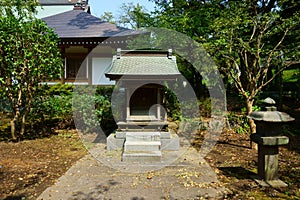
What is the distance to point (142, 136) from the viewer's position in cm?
700

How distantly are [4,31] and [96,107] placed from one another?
373cm

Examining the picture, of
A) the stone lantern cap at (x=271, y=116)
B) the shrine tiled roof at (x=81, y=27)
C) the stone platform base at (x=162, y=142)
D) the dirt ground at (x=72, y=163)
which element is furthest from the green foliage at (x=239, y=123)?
the shrine tiled roof at (x=81, y=27)

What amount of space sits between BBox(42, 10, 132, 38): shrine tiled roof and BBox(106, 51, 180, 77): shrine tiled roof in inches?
190

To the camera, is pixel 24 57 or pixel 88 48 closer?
pixel 24 57

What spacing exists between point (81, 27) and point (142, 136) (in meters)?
8.51

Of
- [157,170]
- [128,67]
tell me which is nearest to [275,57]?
[128,67]

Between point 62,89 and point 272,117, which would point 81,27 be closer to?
point 62,89

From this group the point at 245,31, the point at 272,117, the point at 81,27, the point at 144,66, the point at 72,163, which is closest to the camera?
the point at 272,117

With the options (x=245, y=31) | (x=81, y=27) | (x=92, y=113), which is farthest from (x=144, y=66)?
(x=81, y=27)

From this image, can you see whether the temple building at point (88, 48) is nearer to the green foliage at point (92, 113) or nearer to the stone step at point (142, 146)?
the green foliage at point (92, 113)

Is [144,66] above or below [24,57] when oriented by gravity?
below

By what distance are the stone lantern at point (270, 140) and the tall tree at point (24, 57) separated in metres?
5.91

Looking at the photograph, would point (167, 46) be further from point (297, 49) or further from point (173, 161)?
point (173, 161)

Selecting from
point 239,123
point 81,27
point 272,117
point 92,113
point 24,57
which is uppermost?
point 81,27
